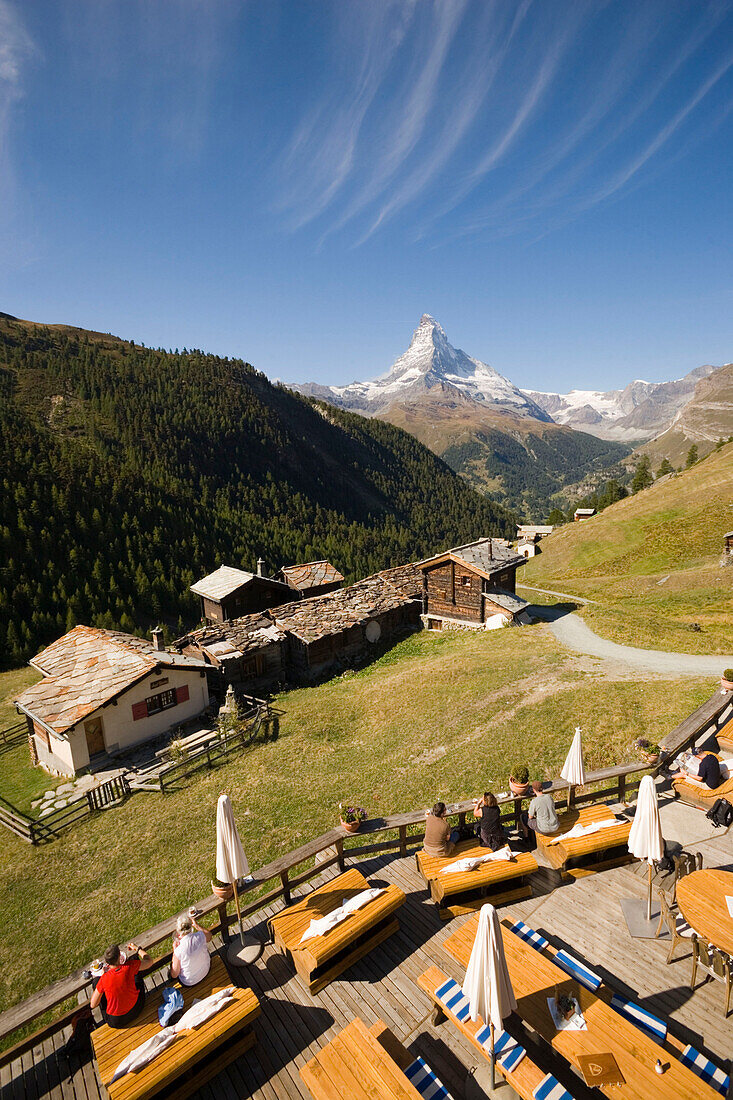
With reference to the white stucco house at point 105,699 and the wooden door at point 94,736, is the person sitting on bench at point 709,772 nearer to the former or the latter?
the white stucco house at point 105,699

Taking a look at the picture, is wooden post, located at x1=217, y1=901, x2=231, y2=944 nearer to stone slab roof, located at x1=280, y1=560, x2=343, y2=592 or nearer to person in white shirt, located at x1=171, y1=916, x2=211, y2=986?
person in white shirt, located at x1=171, y1=916, x2=211, y2=986

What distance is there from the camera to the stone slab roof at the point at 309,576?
51.6 m

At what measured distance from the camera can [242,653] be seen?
35.4 m

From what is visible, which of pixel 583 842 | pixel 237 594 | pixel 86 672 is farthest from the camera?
pixel 237 594

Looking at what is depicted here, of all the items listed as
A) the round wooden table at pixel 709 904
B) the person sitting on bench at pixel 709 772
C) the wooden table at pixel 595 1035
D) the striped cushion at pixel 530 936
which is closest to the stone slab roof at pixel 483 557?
the person sitting on bench at pixel 709 772

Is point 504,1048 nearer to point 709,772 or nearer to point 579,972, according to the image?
point 579,972

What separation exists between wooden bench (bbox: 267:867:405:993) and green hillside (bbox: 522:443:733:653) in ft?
88.2

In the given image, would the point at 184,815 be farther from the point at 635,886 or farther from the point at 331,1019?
the point at 635,886

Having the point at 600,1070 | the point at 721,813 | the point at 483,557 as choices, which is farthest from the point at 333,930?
the point at 483,557

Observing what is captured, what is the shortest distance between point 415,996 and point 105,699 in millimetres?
24615

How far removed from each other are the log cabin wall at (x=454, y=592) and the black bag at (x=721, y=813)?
2860 centimetres

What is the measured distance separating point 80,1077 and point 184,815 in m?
14.2

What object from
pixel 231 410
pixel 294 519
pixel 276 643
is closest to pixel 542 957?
pixel 276 643

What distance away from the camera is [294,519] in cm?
13200
